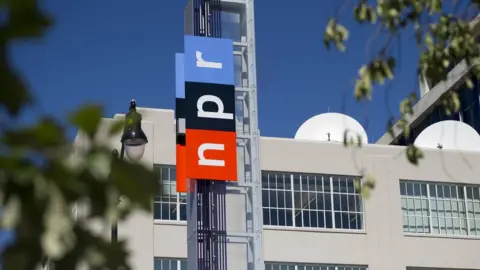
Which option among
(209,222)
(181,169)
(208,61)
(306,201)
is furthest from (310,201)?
(208,61)

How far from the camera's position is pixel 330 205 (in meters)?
39.0

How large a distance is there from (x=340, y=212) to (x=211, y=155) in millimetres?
9675

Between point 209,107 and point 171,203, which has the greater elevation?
point 209,107

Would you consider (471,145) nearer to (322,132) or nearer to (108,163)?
(322,132)

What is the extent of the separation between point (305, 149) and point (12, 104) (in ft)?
118

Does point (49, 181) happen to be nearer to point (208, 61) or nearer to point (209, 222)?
point (209, 222)

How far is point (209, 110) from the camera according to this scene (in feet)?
101

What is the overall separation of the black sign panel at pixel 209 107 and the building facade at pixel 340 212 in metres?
6.32

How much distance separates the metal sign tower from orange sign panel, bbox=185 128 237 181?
61mm

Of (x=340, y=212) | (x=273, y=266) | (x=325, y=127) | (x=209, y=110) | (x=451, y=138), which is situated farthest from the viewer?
(x=325, y=127)

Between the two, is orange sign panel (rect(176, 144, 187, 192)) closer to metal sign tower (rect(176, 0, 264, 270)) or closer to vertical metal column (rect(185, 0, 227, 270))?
metal sign tower (rect(176, 0, 264, 270))

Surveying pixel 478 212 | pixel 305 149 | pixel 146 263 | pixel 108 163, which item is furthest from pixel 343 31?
pixel 478 212

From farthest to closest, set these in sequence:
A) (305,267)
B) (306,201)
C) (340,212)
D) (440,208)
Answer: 1. (440,208)
2. (340,212)
3. (306,201)
4. (305,267)

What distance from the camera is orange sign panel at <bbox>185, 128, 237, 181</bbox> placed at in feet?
100.0
